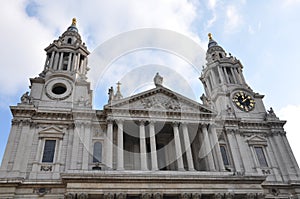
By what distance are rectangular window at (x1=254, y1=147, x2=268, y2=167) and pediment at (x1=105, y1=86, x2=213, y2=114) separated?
645cm

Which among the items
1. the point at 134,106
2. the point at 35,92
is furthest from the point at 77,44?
the point at 134,106

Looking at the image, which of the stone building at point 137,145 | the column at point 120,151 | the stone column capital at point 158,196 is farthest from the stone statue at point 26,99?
the stone column capital at point 158,196

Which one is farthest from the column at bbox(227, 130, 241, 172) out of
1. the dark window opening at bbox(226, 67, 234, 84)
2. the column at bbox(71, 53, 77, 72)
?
the column at bbox(71, 53, 77, 72)

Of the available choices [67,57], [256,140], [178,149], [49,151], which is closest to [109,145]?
[49,151]

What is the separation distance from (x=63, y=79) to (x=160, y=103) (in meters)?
10.8

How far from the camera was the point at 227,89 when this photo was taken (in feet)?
109

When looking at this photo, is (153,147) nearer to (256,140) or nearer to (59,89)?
(256,140)

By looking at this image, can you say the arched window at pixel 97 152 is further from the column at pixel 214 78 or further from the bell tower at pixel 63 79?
the column at pixel 214 78

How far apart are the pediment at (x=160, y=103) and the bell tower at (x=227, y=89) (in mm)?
2643

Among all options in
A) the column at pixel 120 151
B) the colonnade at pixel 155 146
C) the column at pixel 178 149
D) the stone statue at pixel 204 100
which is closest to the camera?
the column at pixel 120 151

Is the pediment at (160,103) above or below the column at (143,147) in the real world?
above

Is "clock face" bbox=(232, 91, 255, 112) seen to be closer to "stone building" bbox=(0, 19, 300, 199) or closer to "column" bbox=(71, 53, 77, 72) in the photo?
"stone building" bbox=(0, 19, 300, 199)

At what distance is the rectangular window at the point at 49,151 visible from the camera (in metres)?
23.0

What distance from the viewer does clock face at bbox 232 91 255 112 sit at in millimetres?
31647
